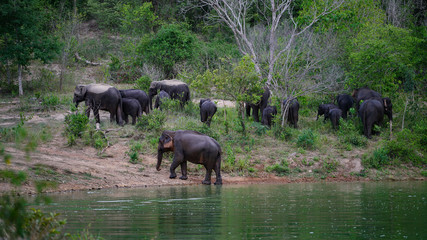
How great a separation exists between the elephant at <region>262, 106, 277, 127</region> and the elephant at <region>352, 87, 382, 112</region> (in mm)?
4539

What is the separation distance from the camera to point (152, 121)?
20.2 meters

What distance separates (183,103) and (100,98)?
6124 mm

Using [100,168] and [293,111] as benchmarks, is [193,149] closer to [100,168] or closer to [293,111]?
[100,168]

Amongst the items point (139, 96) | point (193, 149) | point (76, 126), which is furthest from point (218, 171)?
point (139, 96)

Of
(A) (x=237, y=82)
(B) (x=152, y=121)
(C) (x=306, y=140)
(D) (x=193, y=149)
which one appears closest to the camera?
(D) (x=193, y=149)

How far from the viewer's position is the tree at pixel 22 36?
28266 mm

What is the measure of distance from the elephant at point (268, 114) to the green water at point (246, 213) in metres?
8.62

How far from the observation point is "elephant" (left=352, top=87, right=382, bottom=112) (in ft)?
79.8

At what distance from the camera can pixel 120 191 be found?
1431cm

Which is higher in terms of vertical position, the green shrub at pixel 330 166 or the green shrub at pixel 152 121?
the green shrub at pixel 152 121

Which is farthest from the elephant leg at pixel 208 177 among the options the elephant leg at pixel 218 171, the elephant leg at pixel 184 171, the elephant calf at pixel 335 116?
the elephant calf at pixel 335 116

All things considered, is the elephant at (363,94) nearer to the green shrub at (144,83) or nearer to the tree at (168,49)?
the green shrub at (144,83)

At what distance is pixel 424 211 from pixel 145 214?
19.0 feet

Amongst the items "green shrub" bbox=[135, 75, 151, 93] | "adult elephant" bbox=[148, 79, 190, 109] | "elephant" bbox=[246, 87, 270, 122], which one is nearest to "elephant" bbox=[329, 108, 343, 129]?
"elephant" bbox=[246, 87, 270, 122]
